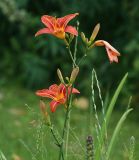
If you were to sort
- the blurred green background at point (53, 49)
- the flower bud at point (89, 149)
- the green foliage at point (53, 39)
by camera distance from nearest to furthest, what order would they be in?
1. the flower bud at point (89, 149)
2. the blurred green background at point (53, 49)
3. the green foliage at point (53, 39)

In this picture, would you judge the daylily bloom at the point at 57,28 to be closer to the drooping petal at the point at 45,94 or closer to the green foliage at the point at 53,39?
the drooping petal at the point at 45,94

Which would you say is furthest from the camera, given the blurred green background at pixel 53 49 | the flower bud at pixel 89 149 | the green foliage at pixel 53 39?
the green foliage at pixel 53 39

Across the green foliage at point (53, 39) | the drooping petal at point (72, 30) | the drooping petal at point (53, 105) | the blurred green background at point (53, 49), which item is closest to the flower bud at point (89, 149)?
the drooping petal at point (53, 105)

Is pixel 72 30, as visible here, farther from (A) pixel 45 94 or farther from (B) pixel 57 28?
(A) pixel 45 94

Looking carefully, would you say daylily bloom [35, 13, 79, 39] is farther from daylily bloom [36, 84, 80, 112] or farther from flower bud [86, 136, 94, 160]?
flower bud [86, 136, 94, 160]

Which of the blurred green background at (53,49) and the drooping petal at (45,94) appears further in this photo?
the blurred green background at (53,49)

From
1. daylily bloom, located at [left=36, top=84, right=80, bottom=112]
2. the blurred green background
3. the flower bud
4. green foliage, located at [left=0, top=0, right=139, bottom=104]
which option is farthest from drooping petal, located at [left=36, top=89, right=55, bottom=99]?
green foliage, located at [left=0, top=0, right=139, bottom=104]

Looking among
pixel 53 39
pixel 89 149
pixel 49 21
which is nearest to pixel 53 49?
pixel 53 39

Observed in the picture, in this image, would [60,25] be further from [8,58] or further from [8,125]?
[8,58]

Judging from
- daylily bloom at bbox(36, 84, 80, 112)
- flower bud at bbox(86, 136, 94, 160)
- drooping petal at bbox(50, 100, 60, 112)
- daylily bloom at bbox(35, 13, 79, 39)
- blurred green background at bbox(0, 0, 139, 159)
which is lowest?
blurred green background at bbox(0, 0, 139, 159)
